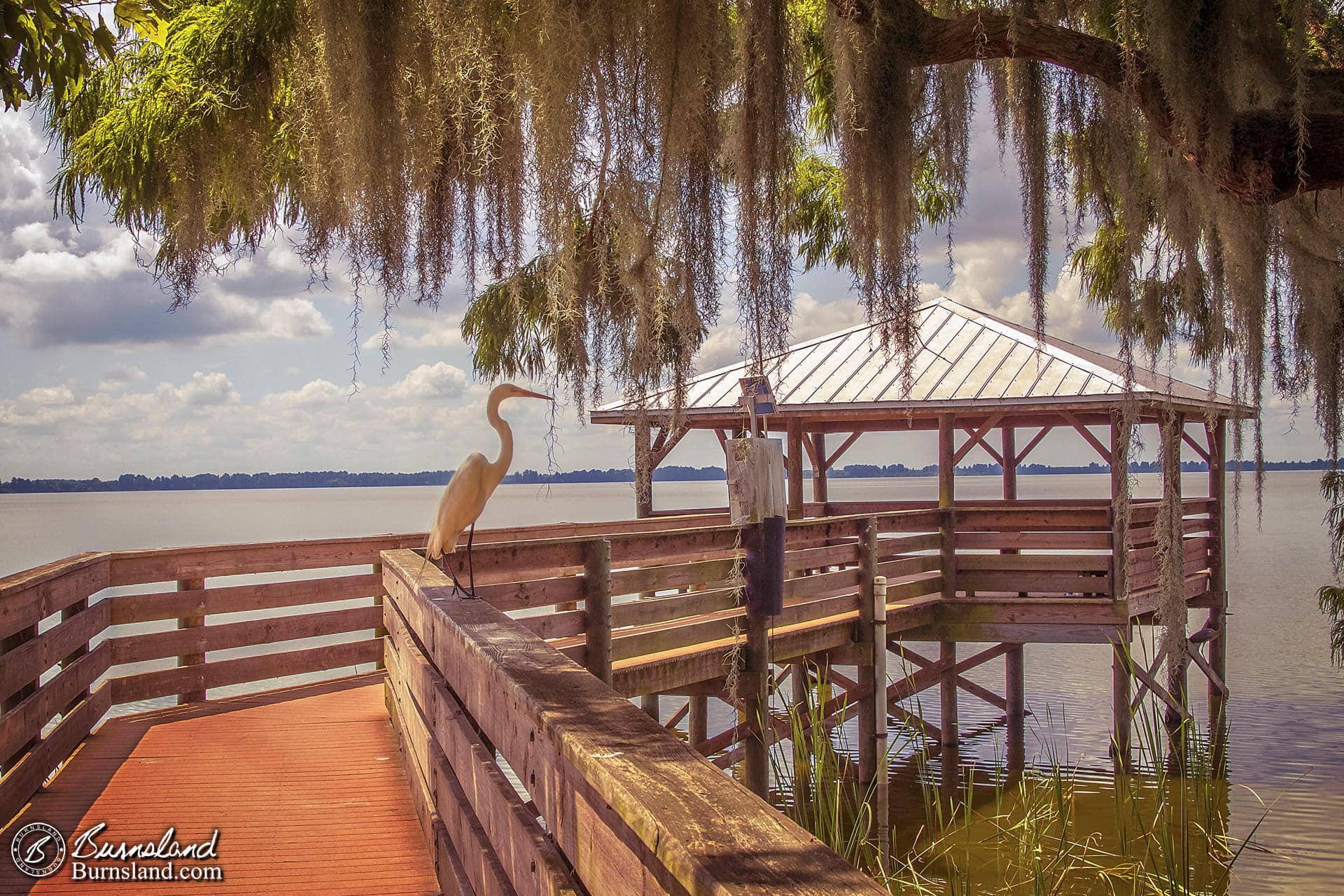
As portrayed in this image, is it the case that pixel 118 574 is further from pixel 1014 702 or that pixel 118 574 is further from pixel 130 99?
pixel 1014 702

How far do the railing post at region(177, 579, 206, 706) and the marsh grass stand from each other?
373cm

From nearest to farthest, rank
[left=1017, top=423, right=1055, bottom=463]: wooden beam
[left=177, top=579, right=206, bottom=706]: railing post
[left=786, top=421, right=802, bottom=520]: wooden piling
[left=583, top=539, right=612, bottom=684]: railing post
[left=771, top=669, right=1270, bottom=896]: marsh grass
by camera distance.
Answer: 1. [left=771, top=669, right=1270, bottom=896]: marsh grass
2. [left=583, top=539, right=612, bottom=684]: railing post
3. [left=177, top=579, right=206, bottom=706]: railing post
4. [left=786, top=421, right=802, bottom=520]: wooden piling
5. [left=1017, top=423, right=1055, bottom=463]: wooden beam

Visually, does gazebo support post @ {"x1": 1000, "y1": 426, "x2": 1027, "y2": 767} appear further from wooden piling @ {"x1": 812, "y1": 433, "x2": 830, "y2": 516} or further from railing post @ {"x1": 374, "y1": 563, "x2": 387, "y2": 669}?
railing post @ {"x1": 374, "y1": 563, "x2": 387, "y2": 669}

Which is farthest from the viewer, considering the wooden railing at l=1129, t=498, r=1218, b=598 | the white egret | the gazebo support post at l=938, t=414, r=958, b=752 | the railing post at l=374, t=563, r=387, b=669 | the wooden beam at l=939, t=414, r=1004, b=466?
the wooden beam at l=939, t=414, r=1004, b=466

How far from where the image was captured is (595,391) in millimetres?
2973

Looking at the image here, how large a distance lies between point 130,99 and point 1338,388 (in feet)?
17.7

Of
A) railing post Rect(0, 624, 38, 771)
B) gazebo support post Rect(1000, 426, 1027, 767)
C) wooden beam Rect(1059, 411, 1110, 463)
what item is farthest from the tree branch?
wooden beam Rect(1059, 411, 1110, 463)

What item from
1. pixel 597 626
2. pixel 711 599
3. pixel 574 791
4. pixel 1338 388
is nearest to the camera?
pixel 574 791

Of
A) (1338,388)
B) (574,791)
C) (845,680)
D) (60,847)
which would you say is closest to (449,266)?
(574,791)

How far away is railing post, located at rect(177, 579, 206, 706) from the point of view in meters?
6.60

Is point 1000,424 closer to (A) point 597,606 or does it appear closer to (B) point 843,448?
(B) point 843,448

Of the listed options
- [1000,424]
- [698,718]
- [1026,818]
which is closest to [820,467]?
[1000,424]

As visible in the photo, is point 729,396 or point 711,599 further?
point 729,396

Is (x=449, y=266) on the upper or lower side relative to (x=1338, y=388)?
upper
